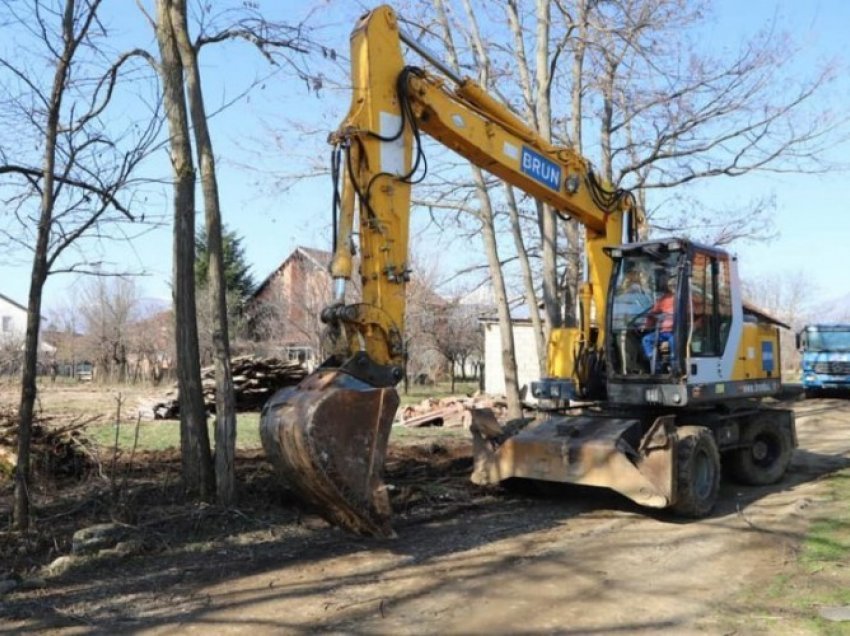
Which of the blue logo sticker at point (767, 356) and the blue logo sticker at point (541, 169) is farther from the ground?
the blue logo sticker at point (541, 169)

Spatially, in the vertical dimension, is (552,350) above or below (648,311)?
below

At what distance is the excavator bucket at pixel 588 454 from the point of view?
8.46 metres

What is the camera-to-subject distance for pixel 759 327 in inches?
424

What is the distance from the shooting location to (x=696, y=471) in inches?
355

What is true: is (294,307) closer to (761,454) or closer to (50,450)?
(50,450)

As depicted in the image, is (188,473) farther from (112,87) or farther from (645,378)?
(645,378)

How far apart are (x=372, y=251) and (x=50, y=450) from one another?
5.22 metres

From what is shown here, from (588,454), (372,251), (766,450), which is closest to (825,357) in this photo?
(766,450)

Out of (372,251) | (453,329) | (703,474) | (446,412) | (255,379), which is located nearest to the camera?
(372,251)

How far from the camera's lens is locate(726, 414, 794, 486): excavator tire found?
11.0 metres

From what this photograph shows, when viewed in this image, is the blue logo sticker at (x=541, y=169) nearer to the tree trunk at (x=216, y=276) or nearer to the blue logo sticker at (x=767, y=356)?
the tree trunk at (x=216, y=276)

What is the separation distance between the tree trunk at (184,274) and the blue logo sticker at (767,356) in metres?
7.26

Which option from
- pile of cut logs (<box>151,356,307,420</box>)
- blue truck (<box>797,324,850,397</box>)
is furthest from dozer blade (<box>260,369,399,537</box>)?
blue truck (<box>797,324,850,397</box>)

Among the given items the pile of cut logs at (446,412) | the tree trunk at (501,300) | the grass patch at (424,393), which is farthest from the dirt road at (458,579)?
the grass patch at (424,393)
